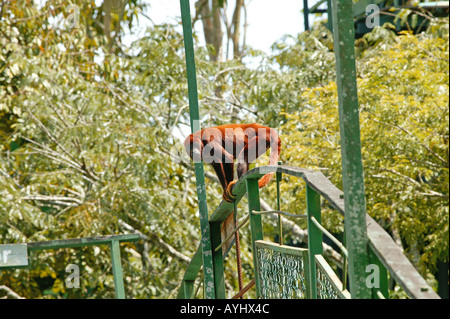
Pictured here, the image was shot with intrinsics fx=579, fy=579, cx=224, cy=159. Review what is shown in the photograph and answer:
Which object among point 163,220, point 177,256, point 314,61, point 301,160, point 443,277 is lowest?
point 443,277

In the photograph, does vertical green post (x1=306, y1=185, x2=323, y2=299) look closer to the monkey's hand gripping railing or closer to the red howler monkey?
the monkey's hand gripping railing

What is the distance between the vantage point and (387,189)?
286 inches

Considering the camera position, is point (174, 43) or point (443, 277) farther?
point (443, 277)

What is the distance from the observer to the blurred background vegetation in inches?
282

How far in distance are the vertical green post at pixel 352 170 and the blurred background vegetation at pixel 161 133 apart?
5.48 meters

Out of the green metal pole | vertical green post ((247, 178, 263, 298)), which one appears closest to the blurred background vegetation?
the green metal pole

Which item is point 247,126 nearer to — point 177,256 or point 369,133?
point 369,133

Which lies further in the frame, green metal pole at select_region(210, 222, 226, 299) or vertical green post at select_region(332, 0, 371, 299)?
green metal pole at select_region(210, 222, 226, 299)

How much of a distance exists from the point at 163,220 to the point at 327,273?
20.9ft

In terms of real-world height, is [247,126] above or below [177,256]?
above

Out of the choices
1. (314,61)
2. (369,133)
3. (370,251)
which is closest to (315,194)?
(370,251)

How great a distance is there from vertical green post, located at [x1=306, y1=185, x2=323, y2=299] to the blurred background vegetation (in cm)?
510

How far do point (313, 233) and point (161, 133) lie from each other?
6353 millimetres

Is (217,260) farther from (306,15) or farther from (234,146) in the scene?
(306,15)
